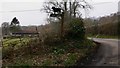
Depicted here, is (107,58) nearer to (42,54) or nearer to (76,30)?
(42,54)

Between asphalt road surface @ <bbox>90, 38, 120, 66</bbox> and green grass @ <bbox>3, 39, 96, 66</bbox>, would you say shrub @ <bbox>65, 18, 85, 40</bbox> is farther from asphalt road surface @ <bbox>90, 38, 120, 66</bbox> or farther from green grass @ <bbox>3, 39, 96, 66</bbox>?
asphalt road surface @ <bbox>90, 38, 120, 66</bbox>

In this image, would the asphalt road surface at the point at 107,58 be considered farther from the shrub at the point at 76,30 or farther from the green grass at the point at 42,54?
the shrub at the point at 76,30

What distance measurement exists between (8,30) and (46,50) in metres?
61.4

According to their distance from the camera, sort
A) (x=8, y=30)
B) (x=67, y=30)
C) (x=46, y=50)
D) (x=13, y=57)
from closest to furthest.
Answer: (x=13, y=57) < (x=46, y=50) < (x=67, y=30) < (x=8, y=30)

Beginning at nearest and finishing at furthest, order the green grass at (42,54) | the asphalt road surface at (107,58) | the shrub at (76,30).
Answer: the asphalt road surface at (107,58) → the green grass at (42,54) → the shrub at (76,30)

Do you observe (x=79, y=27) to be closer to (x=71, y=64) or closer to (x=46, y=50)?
(x=46, y=50)

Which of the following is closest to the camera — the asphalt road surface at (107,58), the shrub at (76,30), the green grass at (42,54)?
the asphalt road surface at (107,58)

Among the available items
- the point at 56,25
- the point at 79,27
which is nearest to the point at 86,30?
the point at 79,27

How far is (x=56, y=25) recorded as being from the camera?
119 ft

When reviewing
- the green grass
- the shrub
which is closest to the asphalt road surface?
the green grass

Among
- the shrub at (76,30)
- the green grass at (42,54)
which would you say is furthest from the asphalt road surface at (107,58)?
Answer: the shrub at (76,30)

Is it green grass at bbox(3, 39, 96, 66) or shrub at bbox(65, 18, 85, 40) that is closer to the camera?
green grass at bbox(3, 39, 96, 66)

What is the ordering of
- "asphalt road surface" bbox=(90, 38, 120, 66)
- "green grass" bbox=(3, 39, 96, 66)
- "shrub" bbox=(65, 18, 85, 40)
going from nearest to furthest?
"asphalt road surface" bbox=(90, 38, 120, 66)
"green grass" bbox=(3, 39, 96, 66)
"shrub" bbox=(65, 18, 85, 40)

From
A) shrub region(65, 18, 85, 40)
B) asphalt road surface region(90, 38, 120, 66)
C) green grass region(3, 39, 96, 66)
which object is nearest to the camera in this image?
asphalt road surface region(90, 38, 120, 66)
